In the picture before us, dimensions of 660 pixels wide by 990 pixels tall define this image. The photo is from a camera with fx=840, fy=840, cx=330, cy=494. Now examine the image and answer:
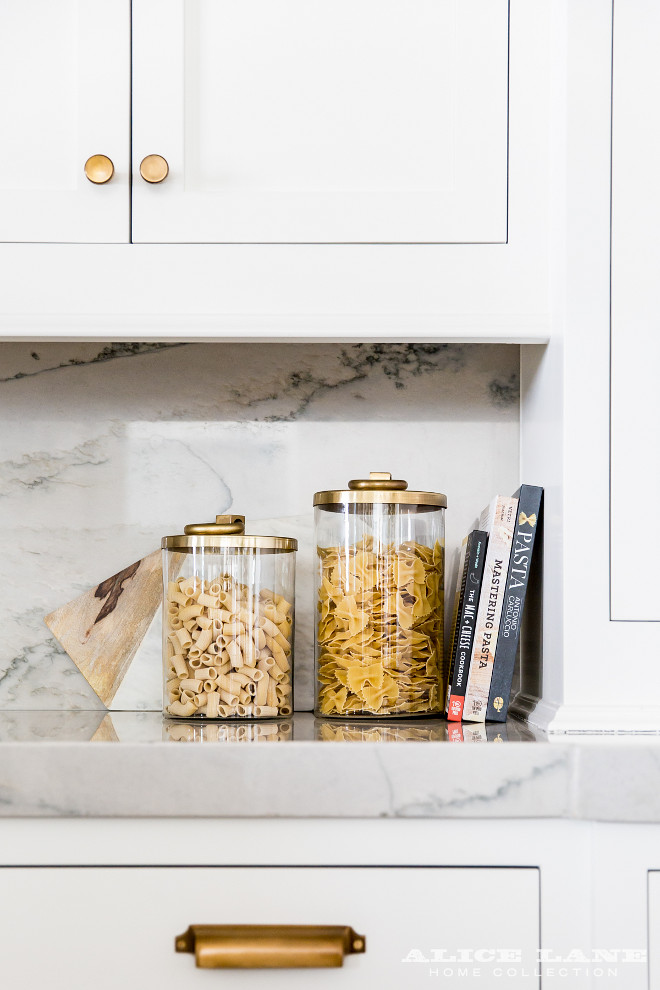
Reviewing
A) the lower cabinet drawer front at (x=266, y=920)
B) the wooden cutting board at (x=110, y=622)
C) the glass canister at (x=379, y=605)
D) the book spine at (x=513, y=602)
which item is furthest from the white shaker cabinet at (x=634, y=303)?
the wooden cutting board at (x=110, y=622)

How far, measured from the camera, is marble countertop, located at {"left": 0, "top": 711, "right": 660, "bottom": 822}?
72 cm

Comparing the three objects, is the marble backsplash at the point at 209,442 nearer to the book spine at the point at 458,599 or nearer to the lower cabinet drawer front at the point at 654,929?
Answer: the book spine at the point at 458,599

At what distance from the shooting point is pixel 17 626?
1.22 metres

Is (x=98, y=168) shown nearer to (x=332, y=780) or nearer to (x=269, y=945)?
(x=332, y=780)

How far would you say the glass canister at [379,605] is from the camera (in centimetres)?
98

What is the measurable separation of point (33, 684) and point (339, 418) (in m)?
0.59

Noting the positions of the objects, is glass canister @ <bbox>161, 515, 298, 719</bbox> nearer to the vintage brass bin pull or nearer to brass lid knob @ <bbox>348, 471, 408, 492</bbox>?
brass lid knob @ <bbox>348, 471, 408, 492</bbox>

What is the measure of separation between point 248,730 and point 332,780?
7.0 inches

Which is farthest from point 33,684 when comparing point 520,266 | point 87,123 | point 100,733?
point 520,266

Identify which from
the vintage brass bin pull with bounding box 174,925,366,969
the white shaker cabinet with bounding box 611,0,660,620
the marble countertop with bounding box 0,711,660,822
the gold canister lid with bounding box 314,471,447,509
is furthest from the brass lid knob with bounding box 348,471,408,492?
the vintage brass bin pull with bounding box 174,925,366,969

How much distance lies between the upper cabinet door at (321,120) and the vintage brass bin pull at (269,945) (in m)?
0.71

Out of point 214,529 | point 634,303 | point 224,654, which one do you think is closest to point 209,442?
point 214,529

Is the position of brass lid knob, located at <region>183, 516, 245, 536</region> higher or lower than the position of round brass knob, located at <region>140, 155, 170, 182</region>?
lower

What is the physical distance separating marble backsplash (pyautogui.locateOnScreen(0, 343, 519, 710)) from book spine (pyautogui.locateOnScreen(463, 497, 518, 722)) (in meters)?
0.22
